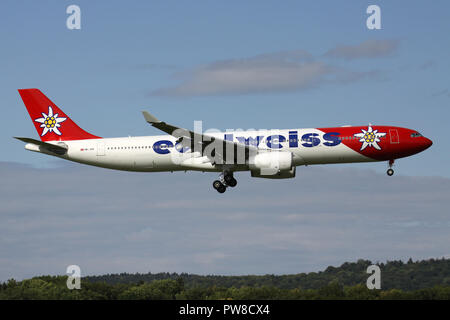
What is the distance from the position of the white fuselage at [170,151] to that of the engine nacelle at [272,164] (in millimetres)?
916

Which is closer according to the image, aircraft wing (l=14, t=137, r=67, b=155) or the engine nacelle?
the engine nacelle

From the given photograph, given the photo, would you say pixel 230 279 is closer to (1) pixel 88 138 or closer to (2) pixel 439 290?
(2) pixel 439 290

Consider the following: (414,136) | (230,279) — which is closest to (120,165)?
(414,136)

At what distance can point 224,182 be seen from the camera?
51.0 metres

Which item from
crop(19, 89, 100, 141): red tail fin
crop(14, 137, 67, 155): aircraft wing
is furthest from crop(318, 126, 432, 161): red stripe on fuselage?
crop(14, 137, 67, 155): aircraft wing

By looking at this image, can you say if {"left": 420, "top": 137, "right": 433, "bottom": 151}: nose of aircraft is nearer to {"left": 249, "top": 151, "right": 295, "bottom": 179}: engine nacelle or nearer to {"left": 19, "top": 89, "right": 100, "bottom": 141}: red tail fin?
{"left": 249, "top": 151, "right": 295, "bottom": 179}: engine nacelle

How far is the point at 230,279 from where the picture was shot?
149 m

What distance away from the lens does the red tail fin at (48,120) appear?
56.2 meters

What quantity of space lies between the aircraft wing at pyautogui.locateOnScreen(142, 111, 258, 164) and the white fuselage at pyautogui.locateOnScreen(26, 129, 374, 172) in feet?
3.08

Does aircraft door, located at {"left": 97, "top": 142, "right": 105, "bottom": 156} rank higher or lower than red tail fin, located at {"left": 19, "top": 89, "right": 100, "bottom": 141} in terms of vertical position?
lower

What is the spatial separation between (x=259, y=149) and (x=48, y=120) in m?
A: 20.1

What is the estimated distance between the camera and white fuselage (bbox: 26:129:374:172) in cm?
4872
